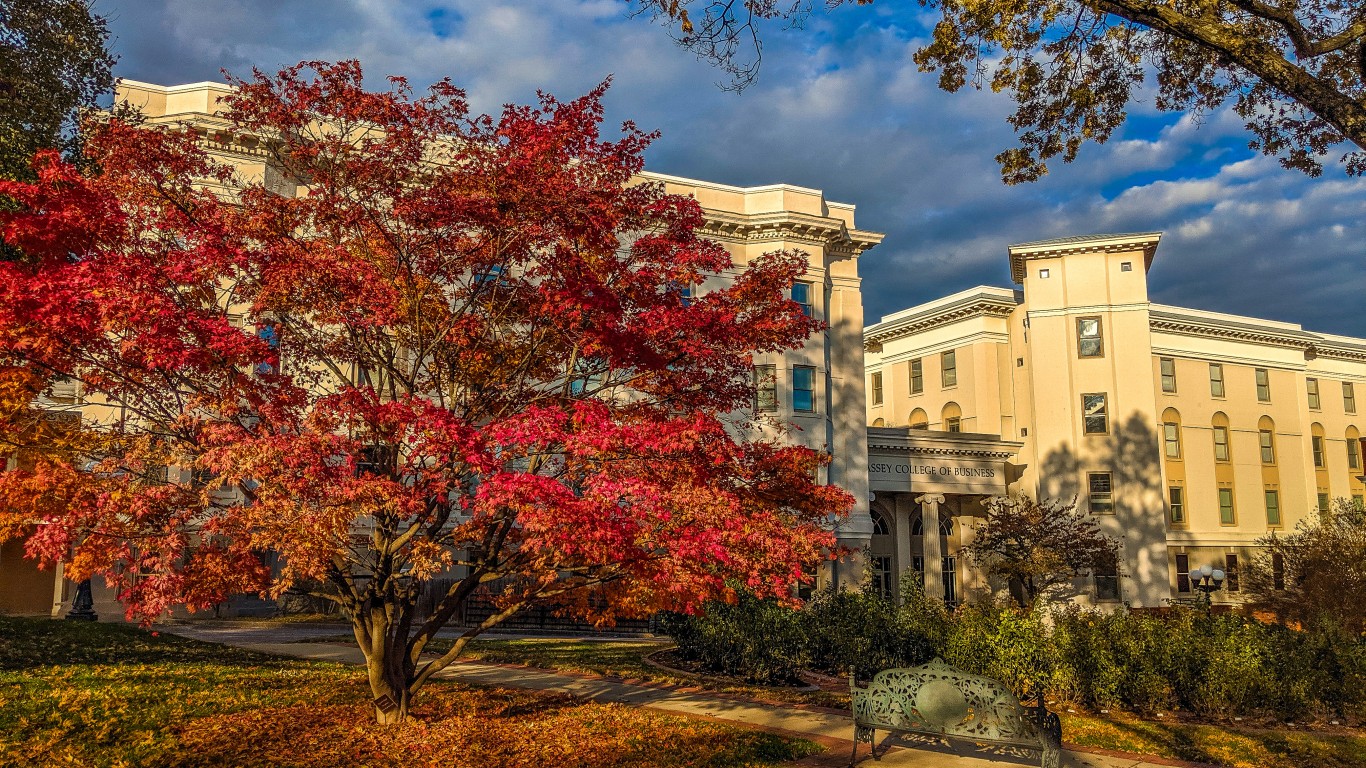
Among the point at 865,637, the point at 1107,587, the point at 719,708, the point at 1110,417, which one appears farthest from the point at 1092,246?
the point at 719,708

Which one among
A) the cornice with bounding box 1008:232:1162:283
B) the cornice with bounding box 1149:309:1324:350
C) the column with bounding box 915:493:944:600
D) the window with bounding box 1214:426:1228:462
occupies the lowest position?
the column with bounding box 915:493:944:600

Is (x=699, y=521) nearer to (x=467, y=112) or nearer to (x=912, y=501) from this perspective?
(x=467, y=112)

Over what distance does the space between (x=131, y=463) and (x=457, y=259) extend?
Result: 3.89 m

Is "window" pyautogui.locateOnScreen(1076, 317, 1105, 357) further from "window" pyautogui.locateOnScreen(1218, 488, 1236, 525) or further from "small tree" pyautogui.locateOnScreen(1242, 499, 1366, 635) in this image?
"window" pyautogui.locateOnScreen(1218, 488, 1236, 525)

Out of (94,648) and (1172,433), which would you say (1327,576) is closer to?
(1172,433)

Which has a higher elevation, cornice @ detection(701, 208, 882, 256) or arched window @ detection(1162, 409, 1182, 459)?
cornice @ detection(701, 208, 882, 256)

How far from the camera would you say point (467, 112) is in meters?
10.6

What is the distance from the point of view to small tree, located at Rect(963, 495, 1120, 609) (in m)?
37.1

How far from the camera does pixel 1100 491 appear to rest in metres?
42.2

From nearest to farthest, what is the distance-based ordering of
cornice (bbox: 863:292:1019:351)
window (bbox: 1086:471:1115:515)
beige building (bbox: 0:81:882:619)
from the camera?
beige building (bbox: 0:81:882:619) < window (bbox: 1086:471:1115:515) < cornice (bbox: 863:292:1019:351)

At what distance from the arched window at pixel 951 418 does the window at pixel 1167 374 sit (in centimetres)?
1128

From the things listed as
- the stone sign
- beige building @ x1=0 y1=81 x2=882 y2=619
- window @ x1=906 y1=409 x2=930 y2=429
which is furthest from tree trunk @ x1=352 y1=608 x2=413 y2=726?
window @ x1=906 y1=409 x2=930 y2=429

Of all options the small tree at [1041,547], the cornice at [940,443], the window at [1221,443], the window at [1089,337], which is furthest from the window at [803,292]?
the window at [1221,443]

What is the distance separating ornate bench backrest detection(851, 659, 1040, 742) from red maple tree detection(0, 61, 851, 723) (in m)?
1.65
